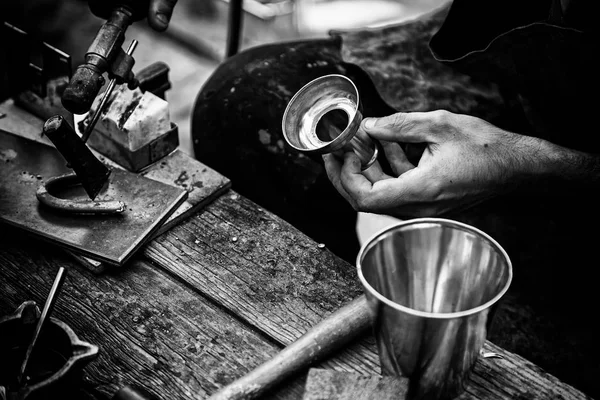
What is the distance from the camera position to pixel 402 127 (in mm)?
1541

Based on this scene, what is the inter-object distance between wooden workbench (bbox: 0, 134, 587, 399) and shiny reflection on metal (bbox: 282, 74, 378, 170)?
0.80ft

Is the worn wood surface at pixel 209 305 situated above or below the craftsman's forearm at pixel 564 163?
below

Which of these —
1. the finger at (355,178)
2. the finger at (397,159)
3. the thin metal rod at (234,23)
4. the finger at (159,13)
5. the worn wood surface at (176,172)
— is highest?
the finger at (159,13)

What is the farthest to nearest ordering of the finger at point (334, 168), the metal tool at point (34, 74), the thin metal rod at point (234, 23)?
the thin metal rod at point (234, 23) → the metal tool at point (34, 74) → the finger at point (334, 168)

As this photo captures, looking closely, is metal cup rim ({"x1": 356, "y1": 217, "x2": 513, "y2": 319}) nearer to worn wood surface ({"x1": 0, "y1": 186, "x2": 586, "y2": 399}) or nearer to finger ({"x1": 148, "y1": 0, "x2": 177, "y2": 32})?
worn wood surface ({"x1": 0, "y1": 186, "x2": 586, "y2": 399})

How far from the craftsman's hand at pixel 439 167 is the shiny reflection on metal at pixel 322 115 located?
32mm

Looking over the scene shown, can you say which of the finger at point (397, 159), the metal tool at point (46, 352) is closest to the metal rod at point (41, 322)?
the metal tool at point (46, 352)

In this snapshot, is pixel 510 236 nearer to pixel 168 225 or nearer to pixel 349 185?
pixel 349 185

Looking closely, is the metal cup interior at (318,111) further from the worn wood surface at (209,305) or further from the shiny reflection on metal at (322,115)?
the worn wood surface at (209,305)

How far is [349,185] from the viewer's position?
61.0 inches

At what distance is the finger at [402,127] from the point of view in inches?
60.3

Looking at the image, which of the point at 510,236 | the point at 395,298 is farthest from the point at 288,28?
the point at 395,298

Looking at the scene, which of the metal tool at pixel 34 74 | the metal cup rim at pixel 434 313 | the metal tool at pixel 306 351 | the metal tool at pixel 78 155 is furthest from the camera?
the metal tool at pixel 34 74

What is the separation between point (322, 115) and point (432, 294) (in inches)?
19.2
